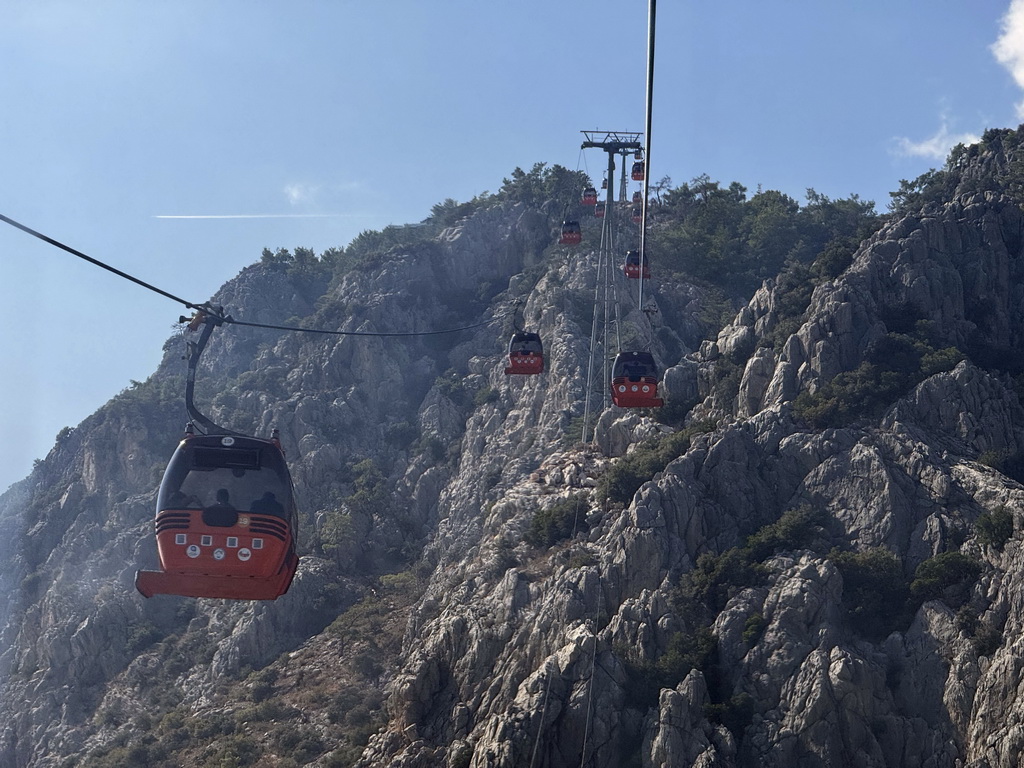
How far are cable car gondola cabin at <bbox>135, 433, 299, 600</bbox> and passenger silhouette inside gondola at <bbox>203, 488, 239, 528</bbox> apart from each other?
3cm

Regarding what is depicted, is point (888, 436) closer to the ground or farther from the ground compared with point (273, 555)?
farther from the ground

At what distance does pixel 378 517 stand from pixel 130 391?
38.6 meters

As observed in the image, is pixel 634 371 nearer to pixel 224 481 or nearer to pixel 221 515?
pixel 224 481

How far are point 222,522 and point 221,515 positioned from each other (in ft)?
0.65

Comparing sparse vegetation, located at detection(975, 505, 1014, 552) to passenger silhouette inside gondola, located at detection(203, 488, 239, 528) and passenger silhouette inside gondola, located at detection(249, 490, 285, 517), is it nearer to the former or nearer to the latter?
passenger silhouette inside gondola, located at detection(249, 490, 285, 517)

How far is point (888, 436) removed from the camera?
67312 millimetres

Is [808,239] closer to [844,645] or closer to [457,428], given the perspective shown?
[457,428]

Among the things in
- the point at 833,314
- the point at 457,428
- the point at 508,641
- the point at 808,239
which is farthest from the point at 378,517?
the point at 808,239

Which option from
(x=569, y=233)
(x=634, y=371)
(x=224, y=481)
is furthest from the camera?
(x=569, y=233)

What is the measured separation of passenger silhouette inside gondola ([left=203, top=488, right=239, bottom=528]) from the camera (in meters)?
34.1

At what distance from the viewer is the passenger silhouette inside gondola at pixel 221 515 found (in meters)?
34.1

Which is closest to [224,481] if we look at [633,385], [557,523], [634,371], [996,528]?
[633,385]

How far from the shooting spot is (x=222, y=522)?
112ft

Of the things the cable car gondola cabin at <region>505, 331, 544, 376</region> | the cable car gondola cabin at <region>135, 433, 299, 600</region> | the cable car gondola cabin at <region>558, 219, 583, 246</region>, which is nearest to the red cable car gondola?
the cable car gondola cabin at <region>135, 433, 299, 600</region>
